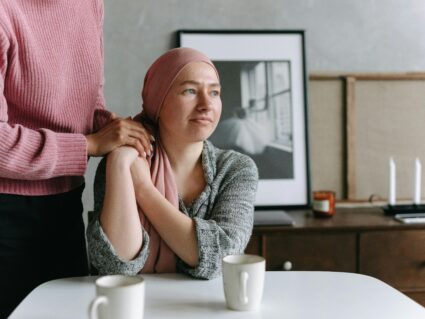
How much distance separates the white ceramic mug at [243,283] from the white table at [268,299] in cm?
2

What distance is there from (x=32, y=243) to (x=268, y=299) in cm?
60

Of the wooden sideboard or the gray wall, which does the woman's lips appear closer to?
the wooden sideboard

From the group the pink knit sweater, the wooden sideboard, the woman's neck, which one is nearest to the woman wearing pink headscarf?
the woman's neck

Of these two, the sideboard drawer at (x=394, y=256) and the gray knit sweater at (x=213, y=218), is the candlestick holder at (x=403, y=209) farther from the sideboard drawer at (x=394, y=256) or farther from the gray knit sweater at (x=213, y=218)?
the gray knit sweater at (x=213, y=218)

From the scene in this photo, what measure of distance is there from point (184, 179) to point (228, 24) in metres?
1.17

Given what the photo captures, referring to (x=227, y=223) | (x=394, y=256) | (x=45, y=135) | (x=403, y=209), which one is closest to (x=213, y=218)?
(x=227, y=223)

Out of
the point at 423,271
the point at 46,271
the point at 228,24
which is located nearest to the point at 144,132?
the point at 46,271

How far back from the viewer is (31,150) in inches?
44.4

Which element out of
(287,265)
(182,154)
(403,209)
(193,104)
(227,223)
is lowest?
(287,265)

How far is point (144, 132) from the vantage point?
1.29 meters

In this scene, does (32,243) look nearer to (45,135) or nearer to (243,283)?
(45,135)

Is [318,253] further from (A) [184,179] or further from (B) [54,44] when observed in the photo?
(B) [54,44]

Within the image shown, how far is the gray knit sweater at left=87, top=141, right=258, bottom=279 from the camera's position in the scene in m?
1.13

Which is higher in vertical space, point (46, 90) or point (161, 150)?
point (46, 90)
